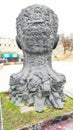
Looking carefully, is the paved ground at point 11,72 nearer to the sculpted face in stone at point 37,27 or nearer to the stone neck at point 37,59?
the stone neck at point 37,59

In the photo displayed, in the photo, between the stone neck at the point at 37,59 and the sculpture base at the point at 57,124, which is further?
the stone neck at the point at 37,59

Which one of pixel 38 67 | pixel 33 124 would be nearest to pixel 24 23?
pixel 38 67

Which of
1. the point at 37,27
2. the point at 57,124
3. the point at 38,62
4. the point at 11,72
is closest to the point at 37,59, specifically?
the point at 38,62

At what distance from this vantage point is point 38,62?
4.58 meters

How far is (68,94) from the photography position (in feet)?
17.9

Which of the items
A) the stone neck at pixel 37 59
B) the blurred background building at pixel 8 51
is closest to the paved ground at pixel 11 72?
the stone neck at pixel 37 59

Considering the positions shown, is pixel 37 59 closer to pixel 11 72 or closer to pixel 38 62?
pixel 38 62

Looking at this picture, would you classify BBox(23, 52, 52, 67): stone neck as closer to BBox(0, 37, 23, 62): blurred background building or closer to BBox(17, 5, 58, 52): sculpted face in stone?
BBox(17, 5, 58, 52): sculpted face in stone

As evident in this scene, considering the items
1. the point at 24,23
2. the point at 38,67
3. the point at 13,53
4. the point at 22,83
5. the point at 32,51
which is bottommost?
the point at 13,53

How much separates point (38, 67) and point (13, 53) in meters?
24.4

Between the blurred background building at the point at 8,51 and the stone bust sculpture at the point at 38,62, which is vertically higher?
the stone bust sculpture at the point at 38,62

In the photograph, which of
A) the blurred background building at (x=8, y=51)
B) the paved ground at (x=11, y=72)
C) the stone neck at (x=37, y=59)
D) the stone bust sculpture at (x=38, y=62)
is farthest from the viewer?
the blurred background building at (x=8, y=51)

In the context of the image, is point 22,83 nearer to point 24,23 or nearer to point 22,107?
point 22,107

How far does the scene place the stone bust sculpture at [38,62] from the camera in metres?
4.27
